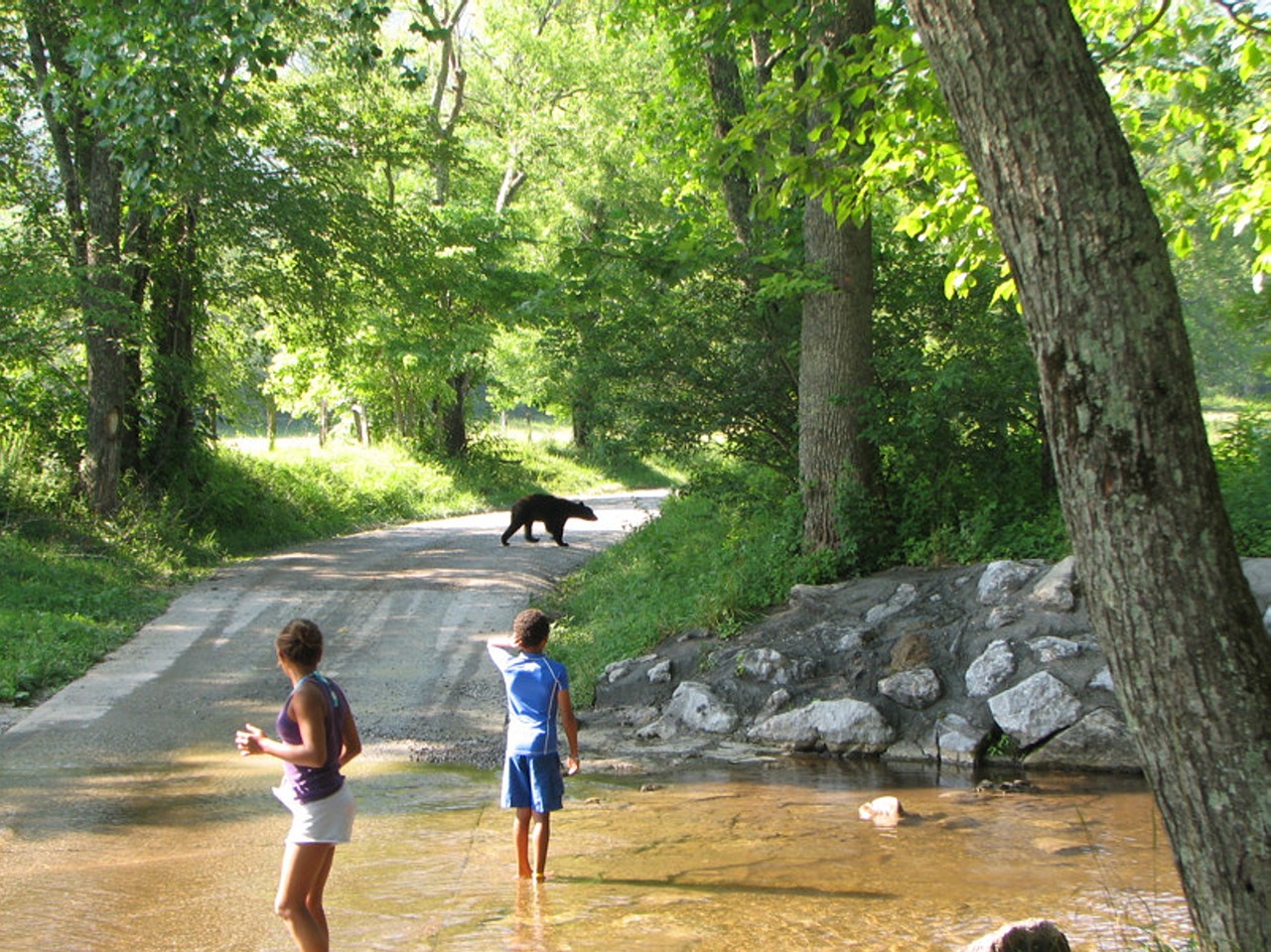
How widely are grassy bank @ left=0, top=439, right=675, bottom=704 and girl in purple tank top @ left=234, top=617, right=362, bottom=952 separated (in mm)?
6928

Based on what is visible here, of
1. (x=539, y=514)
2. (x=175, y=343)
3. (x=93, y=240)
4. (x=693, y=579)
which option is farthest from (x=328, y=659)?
(x=175, y=343)

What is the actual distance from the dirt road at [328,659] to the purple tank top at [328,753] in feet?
12.0

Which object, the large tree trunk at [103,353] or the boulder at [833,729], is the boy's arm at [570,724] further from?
the large tree trunk at [103,353]

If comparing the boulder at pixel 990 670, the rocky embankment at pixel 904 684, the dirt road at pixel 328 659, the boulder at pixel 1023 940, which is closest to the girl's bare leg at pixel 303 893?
the boulder at pixel 1023 940

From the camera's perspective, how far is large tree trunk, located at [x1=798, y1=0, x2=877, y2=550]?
12773 mm

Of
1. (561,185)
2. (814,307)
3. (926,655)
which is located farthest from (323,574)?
(561,185)

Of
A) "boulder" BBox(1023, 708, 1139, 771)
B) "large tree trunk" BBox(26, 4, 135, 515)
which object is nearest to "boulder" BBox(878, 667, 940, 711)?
"boulder" BBox(1023, 708, 1139, 771)

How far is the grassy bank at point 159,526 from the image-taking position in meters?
12.5

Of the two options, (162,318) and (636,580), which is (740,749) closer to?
(636,580)

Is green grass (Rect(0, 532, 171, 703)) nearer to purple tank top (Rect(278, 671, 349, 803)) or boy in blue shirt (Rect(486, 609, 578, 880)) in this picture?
boy in blue shirt (Rect(486, 609, 578, 880))

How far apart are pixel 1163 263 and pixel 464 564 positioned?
1523 centimetres

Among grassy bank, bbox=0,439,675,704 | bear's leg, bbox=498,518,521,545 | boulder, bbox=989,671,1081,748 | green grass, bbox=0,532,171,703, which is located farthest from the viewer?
bear's leg, bbox=498,518,521,545

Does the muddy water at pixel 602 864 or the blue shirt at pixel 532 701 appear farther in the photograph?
the blue shirt at pixel 532 701

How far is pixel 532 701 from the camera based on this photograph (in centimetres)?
667
